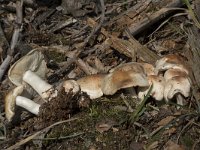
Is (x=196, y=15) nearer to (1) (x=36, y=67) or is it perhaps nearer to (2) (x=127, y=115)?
(2) (x=127, y=115)

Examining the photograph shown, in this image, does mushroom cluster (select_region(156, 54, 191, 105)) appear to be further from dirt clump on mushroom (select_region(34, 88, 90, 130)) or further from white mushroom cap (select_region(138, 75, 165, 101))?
dirt clump on mushroom (select_region(34, 88, 90, 130))

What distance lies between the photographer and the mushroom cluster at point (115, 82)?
4141mm

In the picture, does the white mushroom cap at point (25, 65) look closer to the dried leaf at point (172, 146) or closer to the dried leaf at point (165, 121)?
the dried leaf at point (165, 121)

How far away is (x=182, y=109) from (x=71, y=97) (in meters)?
1.01

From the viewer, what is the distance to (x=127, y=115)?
13.8 feet

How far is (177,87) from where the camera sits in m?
4.07

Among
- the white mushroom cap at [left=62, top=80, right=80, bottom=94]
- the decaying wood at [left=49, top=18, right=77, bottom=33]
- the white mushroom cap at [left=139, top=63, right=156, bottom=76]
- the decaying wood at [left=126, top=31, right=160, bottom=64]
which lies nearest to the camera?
the white mushroom cap at [left=62, top=80, right=80, bottom=94]

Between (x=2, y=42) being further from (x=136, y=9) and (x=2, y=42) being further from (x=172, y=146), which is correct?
(x=172, y=146)

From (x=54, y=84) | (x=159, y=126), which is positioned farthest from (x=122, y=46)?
(x=159, y=126)

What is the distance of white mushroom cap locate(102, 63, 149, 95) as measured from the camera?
13.5ft

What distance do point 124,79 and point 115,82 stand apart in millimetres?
88

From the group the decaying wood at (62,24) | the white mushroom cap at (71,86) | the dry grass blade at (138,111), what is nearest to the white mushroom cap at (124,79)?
the dry grass blade at (138,111)

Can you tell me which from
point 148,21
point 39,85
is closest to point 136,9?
point 148,21

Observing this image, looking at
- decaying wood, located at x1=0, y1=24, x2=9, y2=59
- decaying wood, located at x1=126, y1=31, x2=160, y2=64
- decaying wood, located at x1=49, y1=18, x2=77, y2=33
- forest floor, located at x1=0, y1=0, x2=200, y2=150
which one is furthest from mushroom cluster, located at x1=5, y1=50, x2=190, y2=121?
decaying wood, located at x1=49, y1=18, x2=77, y2=33
